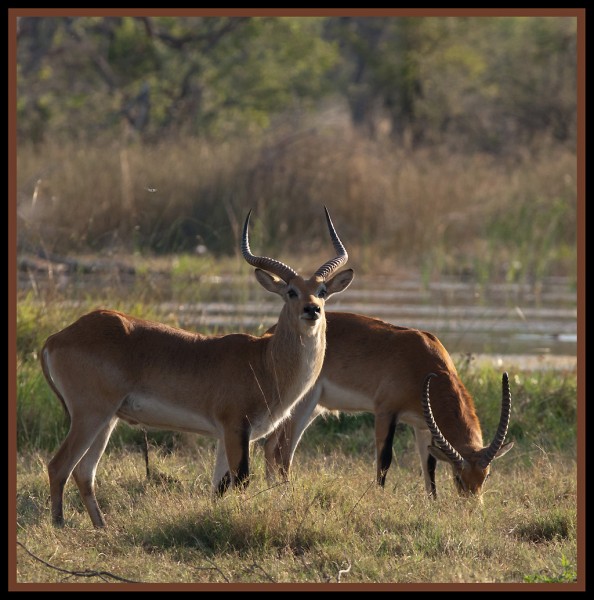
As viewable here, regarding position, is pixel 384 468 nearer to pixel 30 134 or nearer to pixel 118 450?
pixel 118 450

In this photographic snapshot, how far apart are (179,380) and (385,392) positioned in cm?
155

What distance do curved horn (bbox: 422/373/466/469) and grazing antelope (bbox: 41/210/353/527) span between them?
2.32 feet

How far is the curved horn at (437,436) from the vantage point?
744cm

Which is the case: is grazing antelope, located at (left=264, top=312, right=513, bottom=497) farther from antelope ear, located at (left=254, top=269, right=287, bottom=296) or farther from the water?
the water

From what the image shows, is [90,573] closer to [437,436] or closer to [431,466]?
[437,436]

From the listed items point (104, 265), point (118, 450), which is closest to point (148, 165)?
point (104, 265)

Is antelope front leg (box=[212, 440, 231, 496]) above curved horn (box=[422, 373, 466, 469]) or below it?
below

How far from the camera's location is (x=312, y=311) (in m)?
7.15

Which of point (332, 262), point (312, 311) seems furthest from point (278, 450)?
point (312, 311)

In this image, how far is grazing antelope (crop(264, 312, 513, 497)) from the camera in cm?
805

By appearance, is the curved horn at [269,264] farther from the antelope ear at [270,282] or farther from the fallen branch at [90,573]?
the fallen branch at [90,573]

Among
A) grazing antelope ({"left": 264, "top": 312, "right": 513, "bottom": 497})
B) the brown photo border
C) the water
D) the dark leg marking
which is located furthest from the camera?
the water

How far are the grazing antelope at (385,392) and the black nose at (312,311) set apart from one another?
1002 mm

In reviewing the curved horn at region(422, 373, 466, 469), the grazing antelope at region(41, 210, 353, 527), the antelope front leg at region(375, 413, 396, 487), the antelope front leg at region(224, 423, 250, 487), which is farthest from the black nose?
the antelope front leg at region(375, 413, 396, 487)
